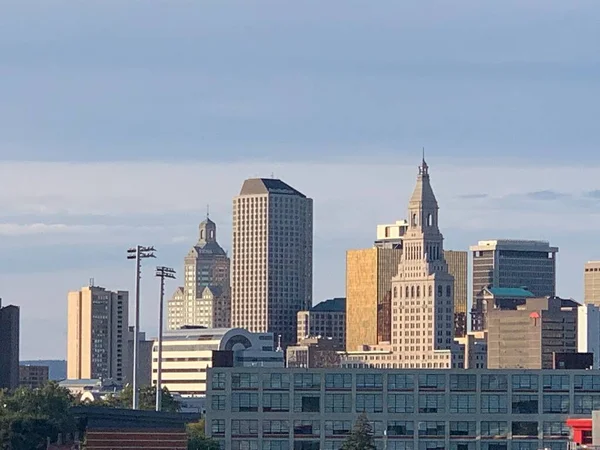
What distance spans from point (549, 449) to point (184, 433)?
33.7 m

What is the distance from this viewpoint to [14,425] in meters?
199

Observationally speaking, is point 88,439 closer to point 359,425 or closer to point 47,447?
point 47,447

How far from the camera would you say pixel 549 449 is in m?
199

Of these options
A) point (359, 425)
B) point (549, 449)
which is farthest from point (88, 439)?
point (549, 449)

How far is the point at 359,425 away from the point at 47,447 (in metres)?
30.0

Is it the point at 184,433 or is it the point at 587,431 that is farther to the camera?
the point at 184,433

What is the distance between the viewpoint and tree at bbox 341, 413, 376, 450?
184 metres

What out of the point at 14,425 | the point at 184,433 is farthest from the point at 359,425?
the point at 14,425

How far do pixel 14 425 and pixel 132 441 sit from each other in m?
12.2

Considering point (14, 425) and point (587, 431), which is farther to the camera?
point (14, 425)

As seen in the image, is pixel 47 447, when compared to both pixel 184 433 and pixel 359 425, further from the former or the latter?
pixel 359 425

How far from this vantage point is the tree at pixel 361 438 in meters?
184

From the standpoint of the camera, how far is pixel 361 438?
184 meters

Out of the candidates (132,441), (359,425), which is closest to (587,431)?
(359,425)
